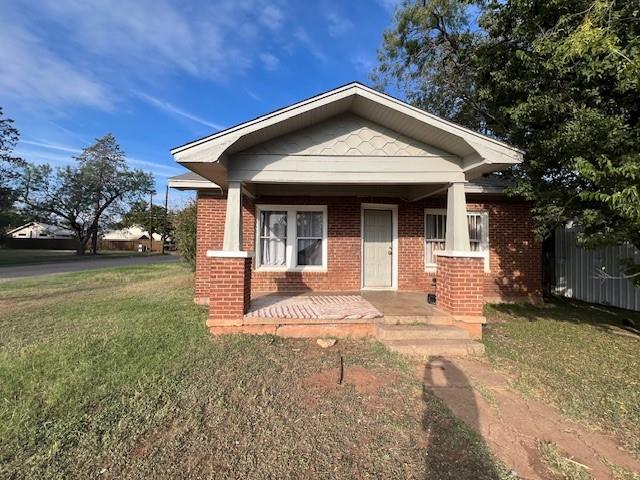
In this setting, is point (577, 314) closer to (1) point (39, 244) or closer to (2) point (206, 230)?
(2) point (206, 230)

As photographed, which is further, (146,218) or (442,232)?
(146,218)

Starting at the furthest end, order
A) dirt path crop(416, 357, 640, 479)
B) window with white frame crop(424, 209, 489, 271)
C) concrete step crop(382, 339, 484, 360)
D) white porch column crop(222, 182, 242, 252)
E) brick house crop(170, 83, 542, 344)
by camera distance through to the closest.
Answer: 1. window with white frame crop(424, 209, 489, 271)
2. white porch column crop(222, 182, 242, 252)
3. brick house crop(170, 83, 542, 344)
4. concrete step crop(382, 339, 484, 360)
5. dirt path crop(416, 357, 640, 479)

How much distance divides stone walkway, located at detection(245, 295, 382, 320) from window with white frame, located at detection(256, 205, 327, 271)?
3.61ft

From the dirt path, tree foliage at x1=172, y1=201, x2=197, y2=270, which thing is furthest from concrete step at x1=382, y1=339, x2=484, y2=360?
tree foliage at x1=172, y1=201, x2=197, y2=270

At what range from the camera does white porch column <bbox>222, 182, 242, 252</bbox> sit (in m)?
5.84

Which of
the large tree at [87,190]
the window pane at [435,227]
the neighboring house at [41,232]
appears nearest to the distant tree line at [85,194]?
the large tree at [87,190]

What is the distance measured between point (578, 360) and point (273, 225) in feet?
20.9

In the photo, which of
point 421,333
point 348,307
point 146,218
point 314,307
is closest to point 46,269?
point 314,307

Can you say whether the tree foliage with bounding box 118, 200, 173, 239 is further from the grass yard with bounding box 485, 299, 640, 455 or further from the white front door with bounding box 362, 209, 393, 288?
the grass yard with bounding box 485, 299, 640, 455

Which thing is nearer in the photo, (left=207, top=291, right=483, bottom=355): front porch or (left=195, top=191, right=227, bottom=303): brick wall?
(left=207, top=291, right=483, bottom=355): front porch

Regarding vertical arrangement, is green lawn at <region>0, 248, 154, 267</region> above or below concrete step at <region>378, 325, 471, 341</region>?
above

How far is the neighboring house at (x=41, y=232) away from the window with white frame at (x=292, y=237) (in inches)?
2199

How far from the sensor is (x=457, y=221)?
20.1ft

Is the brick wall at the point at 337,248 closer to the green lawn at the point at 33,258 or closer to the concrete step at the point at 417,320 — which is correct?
the concrete step at the point at 417,320
